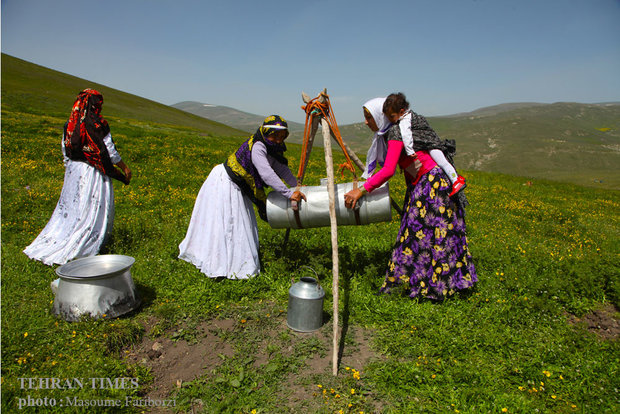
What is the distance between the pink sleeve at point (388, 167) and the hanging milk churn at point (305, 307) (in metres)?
1.33

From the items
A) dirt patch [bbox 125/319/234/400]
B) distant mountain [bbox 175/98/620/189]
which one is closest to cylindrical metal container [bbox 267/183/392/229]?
dirt patch [bbox 125/319/234/400]

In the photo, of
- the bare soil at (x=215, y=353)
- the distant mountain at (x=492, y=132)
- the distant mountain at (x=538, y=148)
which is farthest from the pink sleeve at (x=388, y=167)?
the distant mountain at (x=538, y=148)

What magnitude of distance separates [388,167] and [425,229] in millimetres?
1006

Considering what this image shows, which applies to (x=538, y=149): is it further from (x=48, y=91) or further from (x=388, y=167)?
(x=388, y=167)

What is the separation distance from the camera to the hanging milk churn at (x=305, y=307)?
4.23 meters

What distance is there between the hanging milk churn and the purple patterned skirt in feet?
3.66

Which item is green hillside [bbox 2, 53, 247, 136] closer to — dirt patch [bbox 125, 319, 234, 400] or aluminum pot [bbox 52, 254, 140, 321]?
aluminum pot [bbox 52, 254, 140, 321]

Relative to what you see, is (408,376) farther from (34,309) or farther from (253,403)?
(34,309)

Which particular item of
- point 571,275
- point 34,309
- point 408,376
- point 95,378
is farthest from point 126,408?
point 571,275

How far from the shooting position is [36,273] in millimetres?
5316

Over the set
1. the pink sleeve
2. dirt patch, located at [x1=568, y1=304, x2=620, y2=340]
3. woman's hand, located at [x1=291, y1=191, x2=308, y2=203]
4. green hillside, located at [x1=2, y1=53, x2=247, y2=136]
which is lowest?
dirt patch, located at [x1=568, y1=304, x2=620, y2=340]

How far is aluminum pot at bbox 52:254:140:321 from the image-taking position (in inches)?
162

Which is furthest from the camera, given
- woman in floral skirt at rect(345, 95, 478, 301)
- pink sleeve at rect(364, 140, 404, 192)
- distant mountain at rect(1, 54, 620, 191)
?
distant mountain at rect(1, 54, 620, 191)

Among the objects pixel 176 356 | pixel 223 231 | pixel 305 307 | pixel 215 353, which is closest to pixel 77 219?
pixel 223 231
